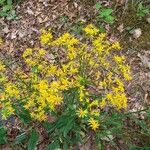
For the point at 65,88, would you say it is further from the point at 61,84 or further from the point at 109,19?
the point at 109,19

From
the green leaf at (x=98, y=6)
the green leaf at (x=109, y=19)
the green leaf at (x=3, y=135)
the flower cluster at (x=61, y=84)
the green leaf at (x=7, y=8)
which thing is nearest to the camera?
the flower cluster at (x=61, y=84)

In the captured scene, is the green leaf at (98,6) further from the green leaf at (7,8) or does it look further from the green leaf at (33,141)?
the green leaf at (33,141)

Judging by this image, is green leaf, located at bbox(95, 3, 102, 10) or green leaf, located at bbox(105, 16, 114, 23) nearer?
green leaf, located at bbox(105, 16, 114, 23)

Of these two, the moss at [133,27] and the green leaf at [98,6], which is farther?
the green leaf at [98,6]

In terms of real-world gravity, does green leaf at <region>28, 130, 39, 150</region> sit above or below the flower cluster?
below

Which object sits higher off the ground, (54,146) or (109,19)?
(109,19)

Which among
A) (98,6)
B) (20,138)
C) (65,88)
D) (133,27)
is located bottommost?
(20,138)

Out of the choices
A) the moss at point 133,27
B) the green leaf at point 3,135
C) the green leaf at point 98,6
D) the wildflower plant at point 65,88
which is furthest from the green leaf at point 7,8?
the green leaf at point 3,135

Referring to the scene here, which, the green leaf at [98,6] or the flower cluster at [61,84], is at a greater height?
the flower cluster at [61,84]

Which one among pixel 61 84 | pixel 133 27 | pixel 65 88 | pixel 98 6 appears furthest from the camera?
pixel 98 6

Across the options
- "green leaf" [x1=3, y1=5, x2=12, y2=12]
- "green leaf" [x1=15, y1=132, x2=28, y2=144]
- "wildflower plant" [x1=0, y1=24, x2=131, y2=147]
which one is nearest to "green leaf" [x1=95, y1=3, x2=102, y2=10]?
"green leaf" [x1=3, y1=5, x2=12, y2=12]

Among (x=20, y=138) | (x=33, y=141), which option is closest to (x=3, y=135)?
(x=20, y=138)

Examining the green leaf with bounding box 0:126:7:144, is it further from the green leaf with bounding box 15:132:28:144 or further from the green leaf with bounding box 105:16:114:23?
the green leaf with bounding box 105:16:114:23

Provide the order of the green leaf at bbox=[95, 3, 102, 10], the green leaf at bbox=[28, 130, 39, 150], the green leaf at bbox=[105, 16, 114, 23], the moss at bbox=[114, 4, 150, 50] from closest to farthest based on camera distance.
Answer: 1. the green leaf at bbox=[28, 130, 39, 150]
2. the moss at bbox=[114, 4, 150, 50]
3. the green leaf at bbox=[105, 16, 114, 23]
4. the green leaf at bbox=[95, 3, 102, 10]
